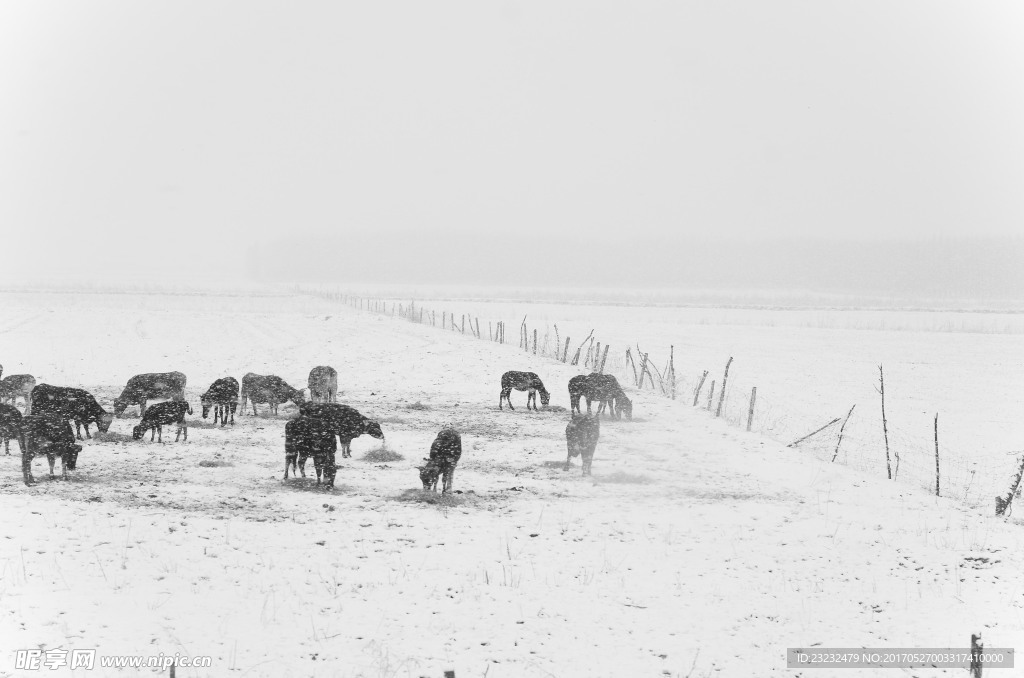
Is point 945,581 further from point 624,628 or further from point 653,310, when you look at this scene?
point 653,310

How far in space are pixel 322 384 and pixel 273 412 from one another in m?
1.83

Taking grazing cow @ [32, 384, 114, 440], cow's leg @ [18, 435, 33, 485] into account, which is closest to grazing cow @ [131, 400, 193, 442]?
grazing cow @ [32, 384, 114, 440]

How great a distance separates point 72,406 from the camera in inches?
637

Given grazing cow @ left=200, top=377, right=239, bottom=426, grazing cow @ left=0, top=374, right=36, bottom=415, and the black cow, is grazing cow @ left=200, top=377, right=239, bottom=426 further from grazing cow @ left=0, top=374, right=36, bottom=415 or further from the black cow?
the black cow

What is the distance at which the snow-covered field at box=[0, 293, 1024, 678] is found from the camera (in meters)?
8.55

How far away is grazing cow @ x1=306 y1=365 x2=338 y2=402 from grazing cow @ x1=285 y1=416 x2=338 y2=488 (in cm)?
868

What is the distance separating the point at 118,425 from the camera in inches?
722

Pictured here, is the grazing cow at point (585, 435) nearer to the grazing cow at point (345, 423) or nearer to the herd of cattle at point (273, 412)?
the herd of cattle at point (273, 412)

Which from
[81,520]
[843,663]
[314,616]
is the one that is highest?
[81,520]

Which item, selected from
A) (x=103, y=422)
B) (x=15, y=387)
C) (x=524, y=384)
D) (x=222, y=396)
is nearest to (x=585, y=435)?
(x=524, y=384)

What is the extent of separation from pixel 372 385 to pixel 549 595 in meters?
16.9

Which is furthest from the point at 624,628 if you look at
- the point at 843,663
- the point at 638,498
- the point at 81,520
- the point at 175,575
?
the point at 81,520

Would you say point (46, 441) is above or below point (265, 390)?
below

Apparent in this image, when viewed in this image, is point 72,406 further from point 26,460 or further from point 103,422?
point 26,460
